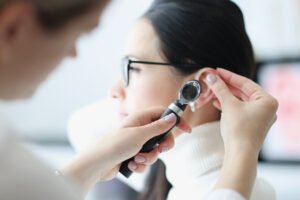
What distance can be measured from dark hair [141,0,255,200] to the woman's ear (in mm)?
33

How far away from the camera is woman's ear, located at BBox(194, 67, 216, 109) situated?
0.96 m

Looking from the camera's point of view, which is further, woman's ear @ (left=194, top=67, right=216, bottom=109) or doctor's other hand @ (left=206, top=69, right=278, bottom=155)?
woman's ear @ (left=194, top=67, right=216, bottom=109)

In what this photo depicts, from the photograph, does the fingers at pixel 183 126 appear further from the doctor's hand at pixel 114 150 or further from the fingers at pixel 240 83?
the fingers at pixel 240 83

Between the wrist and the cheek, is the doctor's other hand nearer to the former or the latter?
the wrist

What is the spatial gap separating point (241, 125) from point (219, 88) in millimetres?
103

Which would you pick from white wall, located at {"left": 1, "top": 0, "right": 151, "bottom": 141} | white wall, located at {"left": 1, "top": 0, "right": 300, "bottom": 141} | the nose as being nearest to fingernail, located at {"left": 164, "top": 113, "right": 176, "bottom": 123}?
the nose

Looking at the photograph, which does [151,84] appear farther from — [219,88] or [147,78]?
[219,88]

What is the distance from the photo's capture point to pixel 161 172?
4.06 feet

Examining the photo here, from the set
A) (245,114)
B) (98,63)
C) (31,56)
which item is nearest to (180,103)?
(245,114)

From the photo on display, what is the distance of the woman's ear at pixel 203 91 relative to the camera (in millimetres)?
958

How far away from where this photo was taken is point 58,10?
20.0 inches

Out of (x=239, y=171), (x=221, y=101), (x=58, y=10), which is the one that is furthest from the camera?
(x=221, y=101)

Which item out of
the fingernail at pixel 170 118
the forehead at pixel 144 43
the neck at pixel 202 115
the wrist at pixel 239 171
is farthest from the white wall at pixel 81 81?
the wrist at pixel 239 171

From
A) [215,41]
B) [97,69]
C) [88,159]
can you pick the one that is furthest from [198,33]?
[97,69]
